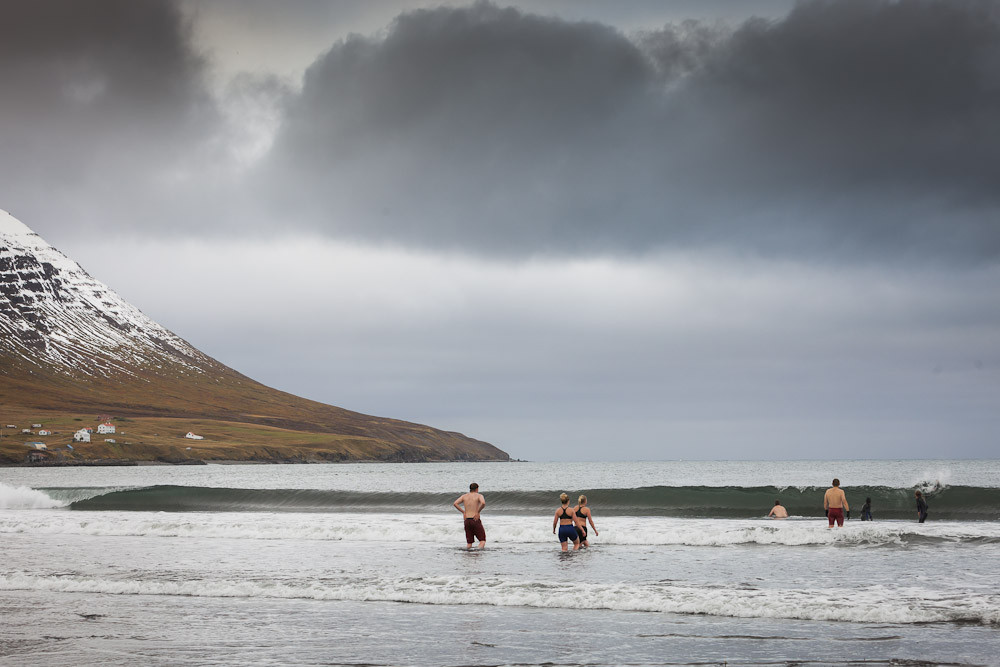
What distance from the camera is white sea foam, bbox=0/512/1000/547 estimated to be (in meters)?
26.3

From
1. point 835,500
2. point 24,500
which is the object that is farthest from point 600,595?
point 24,500

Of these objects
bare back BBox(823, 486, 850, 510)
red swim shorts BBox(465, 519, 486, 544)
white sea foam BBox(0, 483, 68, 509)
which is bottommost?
white sea foam BBox(0, 483, 68, 509)

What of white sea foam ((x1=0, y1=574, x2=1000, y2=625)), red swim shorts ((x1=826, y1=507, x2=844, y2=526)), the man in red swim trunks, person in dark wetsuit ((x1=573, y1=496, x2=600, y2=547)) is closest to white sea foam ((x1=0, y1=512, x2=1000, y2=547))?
red swim shorts ((x1=826, y1=507, x2=844, y2=526))

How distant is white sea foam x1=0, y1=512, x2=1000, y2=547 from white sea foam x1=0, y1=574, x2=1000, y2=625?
9.94 m

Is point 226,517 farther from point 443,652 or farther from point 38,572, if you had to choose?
point 443,652

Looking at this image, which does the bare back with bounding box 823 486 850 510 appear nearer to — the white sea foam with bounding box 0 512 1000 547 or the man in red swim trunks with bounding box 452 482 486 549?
the white sea foam with bounding box 0 512 1000 547

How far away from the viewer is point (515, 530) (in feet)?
98.5

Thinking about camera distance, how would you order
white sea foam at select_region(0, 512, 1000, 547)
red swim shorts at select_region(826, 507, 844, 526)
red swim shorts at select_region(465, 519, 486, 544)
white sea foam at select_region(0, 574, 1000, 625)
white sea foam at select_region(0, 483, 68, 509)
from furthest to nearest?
white sea foam at select_region(0, 483, 68, 509), red swim shorts at select_region(826, 507, 844, 526), white sea foam at select_region(0, 512, 1000, 547), red swim shorts at select_region(465, 519, 486, 544), white sea foam at select_region(0, 574, 1000, 625)

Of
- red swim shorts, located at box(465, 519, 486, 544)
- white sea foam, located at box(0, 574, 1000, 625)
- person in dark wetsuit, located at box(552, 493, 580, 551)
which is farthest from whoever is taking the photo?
red swim shorts, located at box(465, 519, 486, 544)

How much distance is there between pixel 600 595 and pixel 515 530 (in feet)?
47.4

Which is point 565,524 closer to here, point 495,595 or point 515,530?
point 515,530

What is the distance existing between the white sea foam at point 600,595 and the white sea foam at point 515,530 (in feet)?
32.6

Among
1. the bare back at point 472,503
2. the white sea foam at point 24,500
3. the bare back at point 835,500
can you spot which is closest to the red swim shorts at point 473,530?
the bare back at point 472,503

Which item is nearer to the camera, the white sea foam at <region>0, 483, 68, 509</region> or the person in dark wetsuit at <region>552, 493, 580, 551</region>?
Result: the person in dark wetsuit at <region>552, 493, 580, 551</region>
